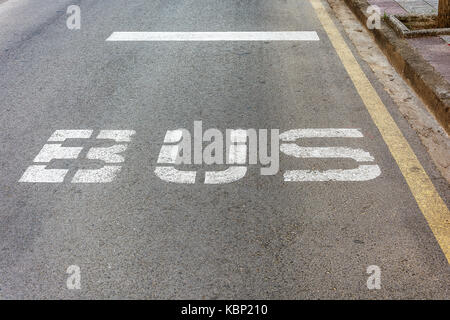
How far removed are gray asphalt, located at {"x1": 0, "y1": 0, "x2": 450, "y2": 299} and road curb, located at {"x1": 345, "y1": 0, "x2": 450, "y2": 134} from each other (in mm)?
331

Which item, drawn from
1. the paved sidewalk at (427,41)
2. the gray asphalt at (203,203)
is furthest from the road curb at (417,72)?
the gray asphalt at (203,203)

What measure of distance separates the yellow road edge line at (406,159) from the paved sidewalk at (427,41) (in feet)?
2.29

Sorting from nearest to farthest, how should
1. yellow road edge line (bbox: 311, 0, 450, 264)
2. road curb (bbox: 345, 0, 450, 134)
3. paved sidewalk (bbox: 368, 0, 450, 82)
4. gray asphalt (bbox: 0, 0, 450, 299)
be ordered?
1. gray asphalt (bbox: 0, 0, 450, 299)
2. yellow road edge line (bbox: 311, 0, 450, 264)
3. road curb (bbox: 345, 0, 450, 134)
4. paved sidewalk (bbox: 368, 0, 450, 82)

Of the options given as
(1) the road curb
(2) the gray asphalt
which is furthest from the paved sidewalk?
(2) the gray asphalt

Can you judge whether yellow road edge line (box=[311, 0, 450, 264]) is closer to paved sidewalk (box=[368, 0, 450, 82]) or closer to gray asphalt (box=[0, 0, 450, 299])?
gray asphalt (box=[0, 0, 450, 299])

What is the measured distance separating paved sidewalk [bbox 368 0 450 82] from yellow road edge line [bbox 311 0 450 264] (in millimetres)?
697

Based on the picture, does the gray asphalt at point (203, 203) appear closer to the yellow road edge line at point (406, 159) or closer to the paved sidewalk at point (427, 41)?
the yellow road edge line at point (406, 159)

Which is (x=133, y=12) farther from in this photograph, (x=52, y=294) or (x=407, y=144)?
(x=52, y=294)

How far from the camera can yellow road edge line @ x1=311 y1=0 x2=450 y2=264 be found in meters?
3.57

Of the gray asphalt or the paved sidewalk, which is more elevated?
the paved sidewalk

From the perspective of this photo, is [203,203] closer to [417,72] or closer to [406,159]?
[406,159]

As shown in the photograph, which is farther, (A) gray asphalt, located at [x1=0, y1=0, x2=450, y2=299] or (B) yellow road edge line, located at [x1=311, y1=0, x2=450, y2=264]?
(B) yellow road edge line, located at [x1=311, y1=0, x2=450, y2=264]

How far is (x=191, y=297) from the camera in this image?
2992mm

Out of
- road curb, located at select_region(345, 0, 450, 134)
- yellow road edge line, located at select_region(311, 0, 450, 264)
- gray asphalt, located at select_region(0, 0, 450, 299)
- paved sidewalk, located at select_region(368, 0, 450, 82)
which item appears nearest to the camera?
gray asphalt, located at select_region(0, 0, 450, 299)
